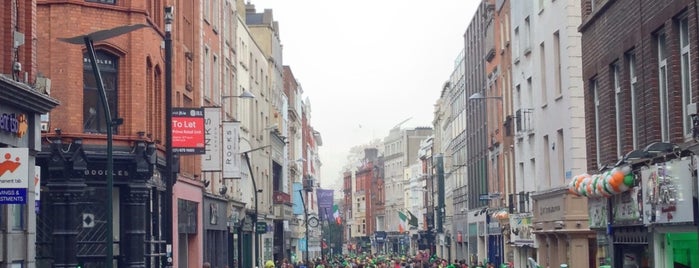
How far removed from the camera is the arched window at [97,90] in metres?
30.9

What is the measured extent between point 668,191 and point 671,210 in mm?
308

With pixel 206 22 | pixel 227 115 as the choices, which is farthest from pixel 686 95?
pixel 227 115

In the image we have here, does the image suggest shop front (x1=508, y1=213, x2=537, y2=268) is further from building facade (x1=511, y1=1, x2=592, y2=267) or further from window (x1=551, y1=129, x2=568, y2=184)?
window (x1=551, y1=129, x2=568, y2=184)

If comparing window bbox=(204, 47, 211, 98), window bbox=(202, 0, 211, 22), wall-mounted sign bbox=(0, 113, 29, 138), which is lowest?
wall-mounted sign bbox=(0, 113, 29, 138)

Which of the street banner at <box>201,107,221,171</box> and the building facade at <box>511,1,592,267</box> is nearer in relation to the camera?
the building facade at <box>511,1,592,267</box>

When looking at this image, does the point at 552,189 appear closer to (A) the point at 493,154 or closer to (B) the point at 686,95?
(B) the point at 686,95

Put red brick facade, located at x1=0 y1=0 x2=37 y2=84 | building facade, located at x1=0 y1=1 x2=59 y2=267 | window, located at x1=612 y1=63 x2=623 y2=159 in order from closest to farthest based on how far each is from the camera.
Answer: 1. building facade, located at x1=0 y1=1 x2=59 y2=267
2. red brick facade, located at x1=0 y1=0 x2=37 y2=84
3. window, located at x1=612 y1=63 x2=623 y2=159

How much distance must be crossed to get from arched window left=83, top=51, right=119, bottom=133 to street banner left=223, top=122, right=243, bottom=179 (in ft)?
48.7

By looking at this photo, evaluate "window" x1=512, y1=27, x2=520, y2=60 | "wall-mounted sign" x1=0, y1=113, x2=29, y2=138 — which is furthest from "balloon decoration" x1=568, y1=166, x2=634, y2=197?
"window" x1=512, y1=27, x2=520, y2=60

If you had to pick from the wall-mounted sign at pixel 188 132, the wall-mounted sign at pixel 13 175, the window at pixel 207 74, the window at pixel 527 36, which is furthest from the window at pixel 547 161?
the wall-mounted sign at pixel 13 175

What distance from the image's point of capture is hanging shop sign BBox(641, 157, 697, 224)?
61.3ft

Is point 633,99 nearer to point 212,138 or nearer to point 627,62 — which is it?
point 627,62

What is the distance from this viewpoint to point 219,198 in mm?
47969

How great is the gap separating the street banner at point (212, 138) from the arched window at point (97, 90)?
23.9 ft
